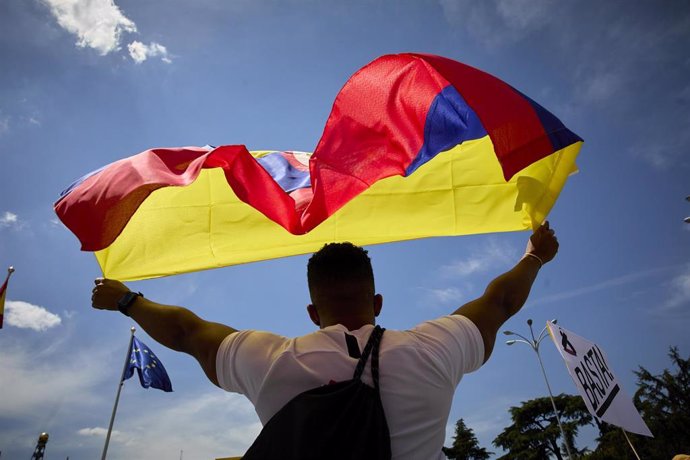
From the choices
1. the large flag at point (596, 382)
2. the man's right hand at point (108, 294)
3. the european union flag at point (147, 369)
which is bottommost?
the man's right hand at point (108, 294)

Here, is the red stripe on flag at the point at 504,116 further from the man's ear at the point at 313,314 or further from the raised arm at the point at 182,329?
the raised arm at the point at 182,329

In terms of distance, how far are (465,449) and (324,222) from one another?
47630 mm

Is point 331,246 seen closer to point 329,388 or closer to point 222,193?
point 329,388

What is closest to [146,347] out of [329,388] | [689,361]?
[329,388]

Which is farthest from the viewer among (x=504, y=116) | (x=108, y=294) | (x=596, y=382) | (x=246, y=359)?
(x=596, y=382)

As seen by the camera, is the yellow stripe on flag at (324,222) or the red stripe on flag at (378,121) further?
the yellow stripe on flag at (324,222)

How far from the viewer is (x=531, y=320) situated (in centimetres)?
2098

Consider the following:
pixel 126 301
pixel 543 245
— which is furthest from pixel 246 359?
pixel 543 245

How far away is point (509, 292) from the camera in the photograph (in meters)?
2.03

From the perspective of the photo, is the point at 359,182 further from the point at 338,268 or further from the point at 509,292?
the point at 509,292

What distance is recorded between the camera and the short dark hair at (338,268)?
185cm

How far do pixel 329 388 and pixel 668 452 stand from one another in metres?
34.2

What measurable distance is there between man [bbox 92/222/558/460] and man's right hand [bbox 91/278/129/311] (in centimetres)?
11

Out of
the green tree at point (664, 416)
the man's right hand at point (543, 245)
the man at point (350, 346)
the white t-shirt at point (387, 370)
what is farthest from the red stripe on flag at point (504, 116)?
the green tree at point (664, 416)
